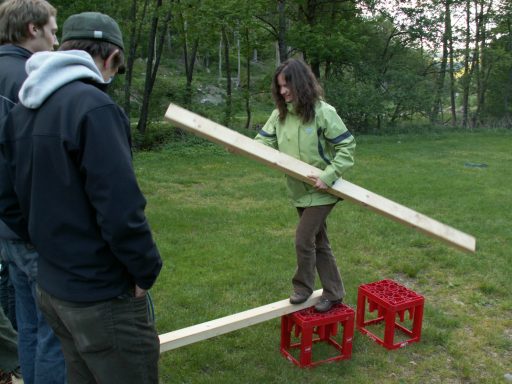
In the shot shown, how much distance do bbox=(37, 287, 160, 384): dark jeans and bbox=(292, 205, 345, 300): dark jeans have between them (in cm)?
184

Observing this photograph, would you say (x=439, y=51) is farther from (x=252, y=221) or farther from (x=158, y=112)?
(x=252, y=221)

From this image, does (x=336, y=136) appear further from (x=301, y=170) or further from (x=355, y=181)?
(x=355, y=181)

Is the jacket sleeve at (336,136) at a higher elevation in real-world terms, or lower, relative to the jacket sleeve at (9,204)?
higher

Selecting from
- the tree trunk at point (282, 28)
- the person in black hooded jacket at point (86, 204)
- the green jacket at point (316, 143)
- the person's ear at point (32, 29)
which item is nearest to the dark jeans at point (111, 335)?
the person in black hooded jacket at point (86, 204)

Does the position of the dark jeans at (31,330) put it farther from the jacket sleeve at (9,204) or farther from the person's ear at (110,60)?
the person's ear at (110,60)

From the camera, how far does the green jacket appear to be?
3682 millimetres

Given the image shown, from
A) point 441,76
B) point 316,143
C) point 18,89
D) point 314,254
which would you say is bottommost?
point 314,254

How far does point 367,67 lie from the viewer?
21219mm

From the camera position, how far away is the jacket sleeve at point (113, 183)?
1.84 metres

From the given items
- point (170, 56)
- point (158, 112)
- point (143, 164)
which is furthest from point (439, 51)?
point (170, 56)

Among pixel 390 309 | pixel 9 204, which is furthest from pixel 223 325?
pixel 9 204

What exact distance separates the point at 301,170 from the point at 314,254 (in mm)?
904

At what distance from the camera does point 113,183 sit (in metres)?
1.86

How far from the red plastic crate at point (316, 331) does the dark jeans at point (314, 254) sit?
16cm
